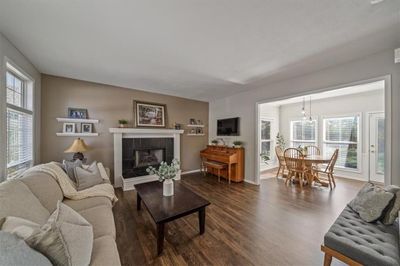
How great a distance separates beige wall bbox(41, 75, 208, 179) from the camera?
325 cm

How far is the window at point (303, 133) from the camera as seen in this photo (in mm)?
5270

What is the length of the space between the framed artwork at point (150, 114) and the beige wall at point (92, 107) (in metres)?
0.14

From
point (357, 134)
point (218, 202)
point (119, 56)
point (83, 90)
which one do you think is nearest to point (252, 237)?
point (218, 202)

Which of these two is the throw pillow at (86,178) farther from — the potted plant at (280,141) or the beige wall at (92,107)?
the potted plant at (280,141)

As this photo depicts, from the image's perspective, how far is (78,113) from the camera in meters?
3.49

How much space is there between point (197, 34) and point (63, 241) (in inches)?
86.0

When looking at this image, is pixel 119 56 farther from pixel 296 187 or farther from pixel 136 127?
pixel 296 187

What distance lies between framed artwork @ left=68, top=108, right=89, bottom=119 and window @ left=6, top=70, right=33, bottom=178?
0.67 meters

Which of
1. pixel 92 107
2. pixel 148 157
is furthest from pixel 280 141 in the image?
pixel 92 107

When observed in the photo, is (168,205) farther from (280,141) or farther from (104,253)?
(280,141)

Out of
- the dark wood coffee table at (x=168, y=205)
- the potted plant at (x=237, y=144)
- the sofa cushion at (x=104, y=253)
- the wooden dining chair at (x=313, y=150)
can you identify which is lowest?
the dark wood coffee table at (x=168, y=205)

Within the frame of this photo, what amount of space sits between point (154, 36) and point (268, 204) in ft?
10.7

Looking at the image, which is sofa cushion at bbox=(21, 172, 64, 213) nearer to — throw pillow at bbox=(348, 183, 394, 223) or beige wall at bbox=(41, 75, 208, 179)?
beige wall at bbox=(41, 75, 208, 179)

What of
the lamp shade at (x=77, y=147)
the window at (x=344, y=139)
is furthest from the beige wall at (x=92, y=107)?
the window at (x=344, y=139)
